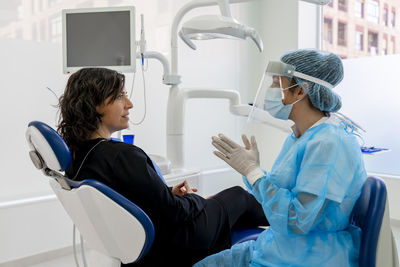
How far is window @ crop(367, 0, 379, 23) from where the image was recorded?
3387 millimetres

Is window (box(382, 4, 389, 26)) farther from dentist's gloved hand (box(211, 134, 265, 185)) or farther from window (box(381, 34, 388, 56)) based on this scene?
dentist's gloved hand (box(211, 134, 265, 185))

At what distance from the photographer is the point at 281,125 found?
1.67 m

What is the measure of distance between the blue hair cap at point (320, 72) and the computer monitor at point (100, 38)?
40.0 inches

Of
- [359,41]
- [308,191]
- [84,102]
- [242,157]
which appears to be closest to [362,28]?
[359,41]

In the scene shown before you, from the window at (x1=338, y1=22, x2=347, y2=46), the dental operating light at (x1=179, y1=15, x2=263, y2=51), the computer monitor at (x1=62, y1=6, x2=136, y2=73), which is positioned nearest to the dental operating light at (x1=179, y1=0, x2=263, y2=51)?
the dental operating light at (x1=179, y1=15, x2=263, y2=51)

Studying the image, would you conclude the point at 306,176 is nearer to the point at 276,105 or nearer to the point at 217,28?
the point at 276,105

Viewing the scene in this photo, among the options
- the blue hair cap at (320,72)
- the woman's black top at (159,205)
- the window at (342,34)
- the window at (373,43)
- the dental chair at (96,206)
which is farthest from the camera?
the window at (342,34)

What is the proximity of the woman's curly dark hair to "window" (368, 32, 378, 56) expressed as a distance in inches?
114

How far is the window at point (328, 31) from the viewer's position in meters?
3.71

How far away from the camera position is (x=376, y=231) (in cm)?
104

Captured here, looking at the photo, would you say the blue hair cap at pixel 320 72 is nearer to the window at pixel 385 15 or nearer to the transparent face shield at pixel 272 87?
the transparent face shield at pixel 272 87

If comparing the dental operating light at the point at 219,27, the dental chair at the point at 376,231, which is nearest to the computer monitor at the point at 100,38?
the dental operating light at the point at 219,27

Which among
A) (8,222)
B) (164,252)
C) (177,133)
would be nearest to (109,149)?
(164,252)

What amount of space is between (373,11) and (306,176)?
2980mm
